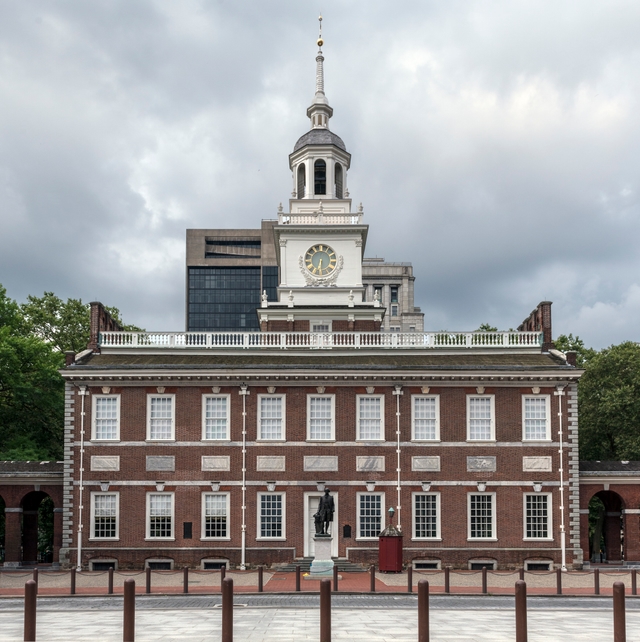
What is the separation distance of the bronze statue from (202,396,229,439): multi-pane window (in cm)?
620

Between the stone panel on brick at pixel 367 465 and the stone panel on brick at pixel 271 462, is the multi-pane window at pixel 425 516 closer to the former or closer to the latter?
the stone panel on brick at pixel 367 465

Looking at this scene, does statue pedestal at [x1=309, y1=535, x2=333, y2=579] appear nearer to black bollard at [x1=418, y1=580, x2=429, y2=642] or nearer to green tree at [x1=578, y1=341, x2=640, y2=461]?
black bollard at [x1=418, y1=580, x2=429, y2=642]

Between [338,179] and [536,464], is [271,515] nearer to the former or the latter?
[536,464]

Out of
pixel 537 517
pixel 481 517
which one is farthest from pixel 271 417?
pixel 537 517

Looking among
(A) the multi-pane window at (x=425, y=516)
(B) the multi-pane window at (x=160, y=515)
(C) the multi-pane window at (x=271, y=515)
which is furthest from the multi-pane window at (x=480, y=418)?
(B) the multi-pane window at (x=160, y=515)

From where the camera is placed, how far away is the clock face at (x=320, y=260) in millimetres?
50719

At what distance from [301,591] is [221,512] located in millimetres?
11260

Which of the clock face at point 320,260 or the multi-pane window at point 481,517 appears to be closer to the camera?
the multi-pane window at point 481,517

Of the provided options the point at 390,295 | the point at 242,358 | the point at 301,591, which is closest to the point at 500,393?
the point at 242,358

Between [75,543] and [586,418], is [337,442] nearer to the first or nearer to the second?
[75,543]

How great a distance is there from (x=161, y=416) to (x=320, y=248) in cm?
1495

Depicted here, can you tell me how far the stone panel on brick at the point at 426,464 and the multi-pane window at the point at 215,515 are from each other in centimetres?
804

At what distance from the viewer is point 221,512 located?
131ft

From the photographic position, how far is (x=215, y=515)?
39906mm
